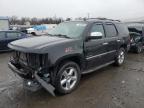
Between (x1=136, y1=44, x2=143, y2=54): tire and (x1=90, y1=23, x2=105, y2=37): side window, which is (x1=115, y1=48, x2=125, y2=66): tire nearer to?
(x1=90, y1=23, x2=105, y2=37): side window

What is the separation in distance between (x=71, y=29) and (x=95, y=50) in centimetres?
97

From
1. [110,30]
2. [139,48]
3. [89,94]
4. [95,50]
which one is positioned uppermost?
[110,30]

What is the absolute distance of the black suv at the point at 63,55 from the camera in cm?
388

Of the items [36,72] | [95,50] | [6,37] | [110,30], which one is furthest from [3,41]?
[36,72]

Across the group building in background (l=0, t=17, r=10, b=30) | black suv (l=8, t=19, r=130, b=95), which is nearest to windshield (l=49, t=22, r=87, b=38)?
black suv (l=8, t=19, r=130, b=95)

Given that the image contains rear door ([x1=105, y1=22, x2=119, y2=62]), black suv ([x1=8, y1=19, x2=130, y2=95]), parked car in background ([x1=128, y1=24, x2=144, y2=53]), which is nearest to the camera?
black suv ([x1=8, y1=19, x2=130, y2=95])

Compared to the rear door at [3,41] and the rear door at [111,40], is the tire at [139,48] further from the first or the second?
the rear door at [3,41]

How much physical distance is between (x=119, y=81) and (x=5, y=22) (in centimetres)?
2271

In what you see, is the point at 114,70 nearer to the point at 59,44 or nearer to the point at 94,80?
→ the point at 94,80

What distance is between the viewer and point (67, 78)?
14.7 ft

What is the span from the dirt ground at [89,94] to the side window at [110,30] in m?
1.46

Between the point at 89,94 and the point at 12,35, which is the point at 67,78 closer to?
the point at 89,94

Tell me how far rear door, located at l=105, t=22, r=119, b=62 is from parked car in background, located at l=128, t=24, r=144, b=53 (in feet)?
14.0

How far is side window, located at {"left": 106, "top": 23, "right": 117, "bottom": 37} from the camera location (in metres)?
6.00
